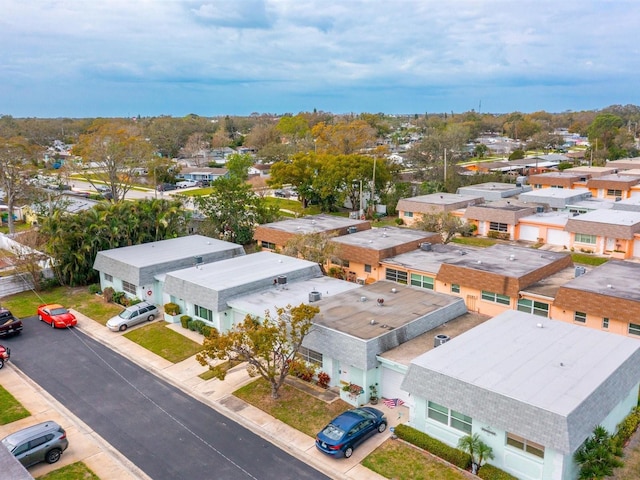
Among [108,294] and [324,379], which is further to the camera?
[108,294]

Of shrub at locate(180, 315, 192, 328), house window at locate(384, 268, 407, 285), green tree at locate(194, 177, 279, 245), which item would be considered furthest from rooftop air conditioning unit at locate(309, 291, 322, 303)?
green tree at locate(194, 177, 279, 245)

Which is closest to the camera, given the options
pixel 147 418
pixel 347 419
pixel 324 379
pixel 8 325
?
pixel 347 419

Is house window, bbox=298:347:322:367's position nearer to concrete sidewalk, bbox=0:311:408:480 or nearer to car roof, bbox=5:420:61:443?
concrete sidewalk, bbox=0:311:408:480

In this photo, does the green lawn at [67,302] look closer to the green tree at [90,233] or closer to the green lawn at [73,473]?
the green tree at [90,233]

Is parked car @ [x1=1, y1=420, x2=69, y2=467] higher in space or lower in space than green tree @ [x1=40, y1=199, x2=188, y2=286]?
lower

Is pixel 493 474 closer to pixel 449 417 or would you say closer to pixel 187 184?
pixel 449 417

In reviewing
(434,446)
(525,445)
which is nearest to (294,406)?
(434,446)

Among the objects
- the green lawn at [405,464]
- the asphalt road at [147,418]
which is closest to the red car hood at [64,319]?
the asphalt road at [147,418]
